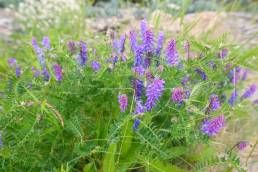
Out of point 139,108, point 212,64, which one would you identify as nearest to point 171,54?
point 139,108

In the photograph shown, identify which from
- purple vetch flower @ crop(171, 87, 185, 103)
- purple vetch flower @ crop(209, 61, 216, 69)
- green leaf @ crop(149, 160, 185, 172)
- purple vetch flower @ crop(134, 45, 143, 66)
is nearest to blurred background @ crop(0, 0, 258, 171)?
purple vetch flower @ crop(209, 61, 216, 69)

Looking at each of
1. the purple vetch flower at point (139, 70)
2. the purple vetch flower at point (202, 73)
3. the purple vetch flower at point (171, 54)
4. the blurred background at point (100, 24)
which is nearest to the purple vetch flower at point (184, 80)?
the purple vetch flower at point (202, 73)

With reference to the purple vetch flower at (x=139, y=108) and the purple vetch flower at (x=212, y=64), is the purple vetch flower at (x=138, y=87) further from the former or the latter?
the purple vetch flower at (x=212, y=64)

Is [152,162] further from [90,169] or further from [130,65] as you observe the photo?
[130,65]

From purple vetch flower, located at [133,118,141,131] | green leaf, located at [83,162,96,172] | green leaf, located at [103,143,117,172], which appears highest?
purple vetch flower, located at [133,118,141,131]

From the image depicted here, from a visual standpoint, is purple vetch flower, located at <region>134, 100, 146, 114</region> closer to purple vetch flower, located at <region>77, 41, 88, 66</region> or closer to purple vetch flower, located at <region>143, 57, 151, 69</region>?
purple vetch flower, located at <region>143, 57, 151, 69</region>

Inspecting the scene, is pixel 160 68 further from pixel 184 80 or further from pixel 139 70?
pixel 184 80

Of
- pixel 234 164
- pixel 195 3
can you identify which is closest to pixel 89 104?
pixel 234 164
